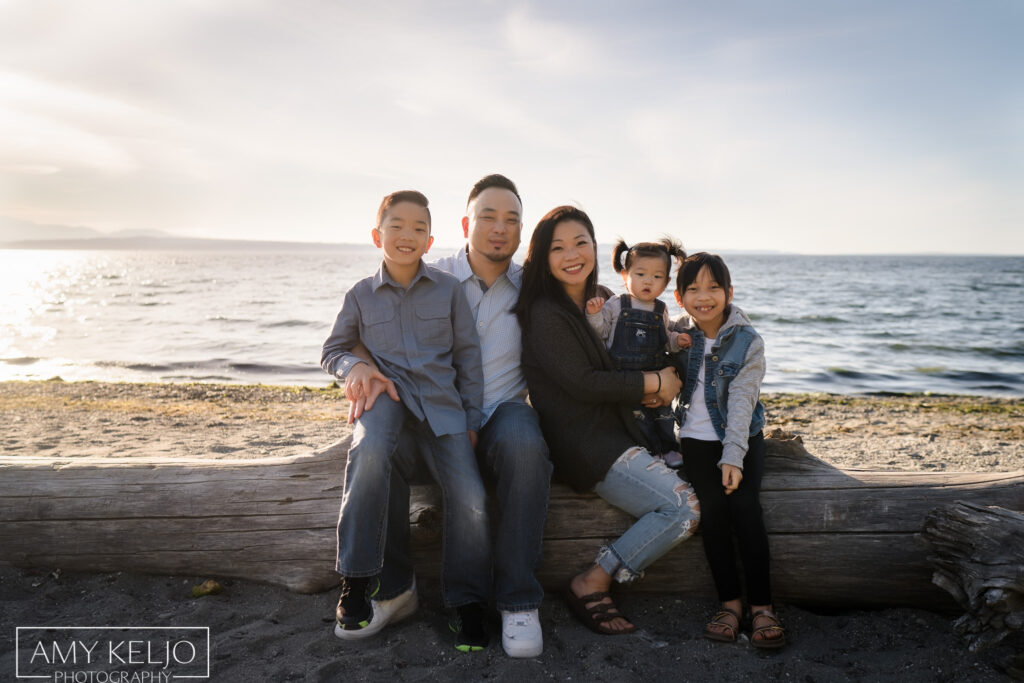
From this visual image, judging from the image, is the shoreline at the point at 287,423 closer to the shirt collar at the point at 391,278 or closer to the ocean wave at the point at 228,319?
the shirt collar at the point at 391,278

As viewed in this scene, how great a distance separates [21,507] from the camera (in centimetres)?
383

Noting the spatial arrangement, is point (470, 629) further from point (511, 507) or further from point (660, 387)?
point (660, 387)

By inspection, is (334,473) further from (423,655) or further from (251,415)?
(251,415)

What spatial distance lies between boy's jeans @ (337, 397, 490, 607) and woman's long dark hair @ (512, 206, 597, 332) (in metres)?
0.86

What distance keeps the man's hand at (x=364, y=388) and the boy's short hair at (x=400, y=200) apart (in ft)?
2.90

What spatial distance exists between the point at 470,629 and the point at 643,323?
1.92m

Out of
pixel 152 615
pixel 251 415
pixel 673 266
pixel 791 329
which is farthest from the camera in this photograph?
pixel 791 329

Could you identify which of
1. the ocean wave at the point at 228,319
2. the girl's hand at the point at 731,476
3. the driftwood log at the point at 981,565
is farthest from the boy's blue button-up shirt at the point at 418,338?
the ocean wave at the point at 228,319

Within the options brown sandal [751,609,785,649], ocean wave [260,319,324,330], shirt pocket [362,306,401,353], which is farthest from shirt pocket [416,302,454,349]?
ocean wave [260,319,324,330]

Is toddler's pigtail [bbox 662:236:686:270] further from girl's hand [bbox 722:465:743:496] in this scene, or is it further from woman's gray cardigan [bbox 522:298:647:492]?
girl's hand [bbox 722:465:743:496]

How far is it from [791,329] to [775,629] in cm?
2118

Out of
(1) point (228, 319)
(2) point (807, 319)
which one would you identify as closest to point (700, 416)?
(2) point (807, 319)

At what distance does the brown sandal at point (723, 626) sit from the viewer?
10.6 feet

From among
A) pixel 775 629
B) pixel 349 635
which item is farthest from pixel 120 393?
pixel 775 629
